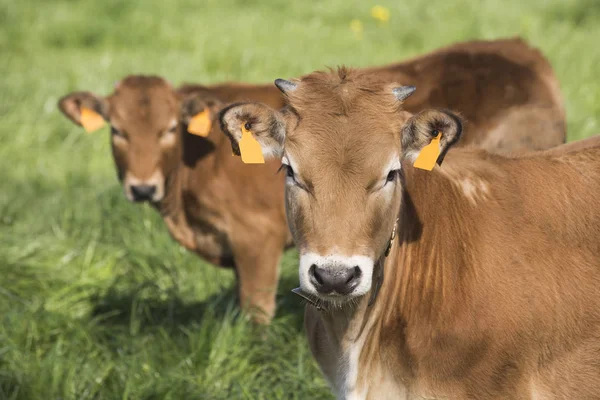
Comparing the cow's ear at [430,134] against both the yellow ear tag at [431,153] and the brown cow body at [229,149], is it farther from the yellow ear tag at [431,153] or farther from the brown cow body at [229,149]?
the brown cow body at [229,149]

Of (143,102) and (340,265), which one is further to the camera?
(143,102)

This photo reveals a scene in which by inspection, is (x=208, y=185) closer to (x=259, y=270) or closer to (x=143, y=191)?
(x=143, y=191)

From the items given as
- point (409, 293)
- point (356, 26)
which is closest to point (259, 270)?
point (409, 293)

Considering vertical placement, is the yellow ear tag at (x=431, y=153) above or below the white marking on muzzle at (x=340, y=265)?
above

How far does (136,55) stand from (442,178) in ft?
27.7

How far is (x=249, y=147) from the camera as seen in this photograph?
373cm

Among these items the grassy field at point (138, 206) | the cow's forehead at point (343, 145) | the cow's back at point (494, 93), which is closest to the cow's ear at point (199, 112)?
the grassy field at point (138, 206)

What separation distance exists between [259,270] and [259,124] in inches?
99.8

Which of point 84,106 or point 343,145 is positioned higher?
point 343,145

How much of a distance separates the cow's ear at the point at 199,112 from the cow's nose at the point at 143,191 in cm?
48

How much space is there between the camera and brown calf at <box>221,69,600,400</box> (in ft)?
11.1

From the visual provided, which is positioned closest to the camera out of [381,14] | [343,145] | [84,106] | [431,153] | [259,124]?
[343,145]

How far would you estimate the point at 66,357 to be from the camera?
5207mm

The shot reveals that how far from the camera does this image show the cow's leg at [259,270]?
19.9ft
